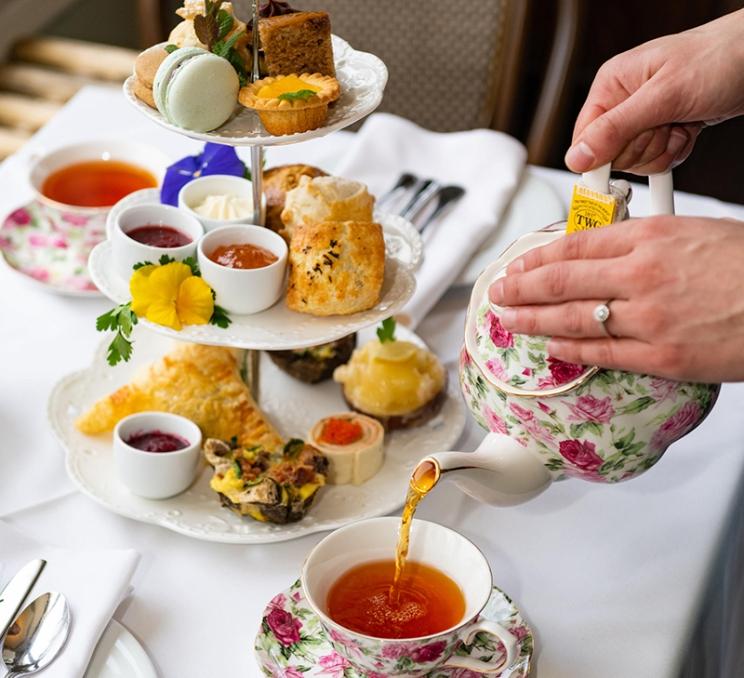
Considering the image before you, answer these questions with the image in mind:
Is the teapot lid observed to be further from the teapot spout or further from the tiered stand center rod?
the tiered stand center rod

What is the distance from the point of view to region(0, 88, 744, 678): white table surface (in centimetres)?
105

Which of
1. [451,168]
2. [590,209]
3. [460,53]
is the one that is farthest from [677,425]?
[460,53]

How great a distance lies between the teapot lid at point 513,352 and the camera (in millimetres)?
921

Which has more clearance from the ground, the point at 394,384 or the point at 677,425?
the point at 677,425

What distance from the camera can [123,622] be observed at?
3.46 ft

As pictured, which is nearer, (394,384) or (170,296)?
(170,296)

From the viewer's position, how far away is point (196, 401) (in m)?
1.24

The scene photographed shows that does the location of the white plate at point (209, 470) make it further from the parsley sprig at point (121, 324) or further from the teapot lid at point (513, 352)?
the teapot lid at point (513, 352)

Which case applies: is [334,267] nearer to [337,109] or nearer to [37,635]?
[337,109]

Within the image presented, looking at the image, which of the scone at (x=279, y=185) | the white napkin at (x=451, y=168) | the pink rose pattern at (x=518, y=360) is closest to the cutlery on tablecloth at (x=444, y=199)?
the white napkin at (x=451, y=168)

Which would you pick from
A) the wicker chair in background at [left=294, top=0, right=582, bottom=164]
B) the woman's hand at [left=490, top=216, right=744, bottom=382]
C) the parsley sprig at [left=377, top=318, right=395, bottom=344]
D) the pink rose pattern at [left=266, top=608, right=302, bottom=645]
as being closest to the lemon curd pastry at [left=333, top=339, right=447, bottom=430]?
the parsley sprig at [left=377, top=318, right=395, bottom=344]

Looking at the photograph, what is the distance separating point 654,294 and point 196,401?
1.93 ft

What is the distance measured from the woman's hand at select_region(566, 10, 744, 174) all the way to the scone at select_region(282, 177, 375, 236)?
258 millimetres

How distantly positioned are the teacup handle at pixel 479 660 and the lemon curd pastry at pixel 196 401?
1.25 feet
